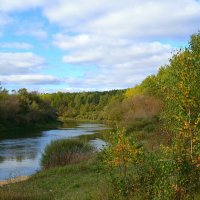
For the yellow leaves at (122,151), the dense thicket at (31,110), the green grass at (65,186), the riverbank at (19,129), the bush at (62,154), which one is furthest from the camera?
the dense thicket at (31,110)

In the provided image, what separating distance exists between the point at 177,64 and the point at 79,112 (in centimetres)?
13029

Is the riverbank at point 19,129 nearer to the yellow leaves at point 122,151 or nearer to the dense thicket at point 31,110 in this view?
the dense thicket at point 31,110

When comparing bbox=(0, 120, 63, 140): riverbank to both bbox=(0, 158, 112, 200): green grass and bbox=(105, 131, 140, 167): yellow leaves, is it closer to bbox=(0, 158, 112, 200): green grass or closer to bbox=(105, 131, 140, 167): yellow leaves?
bbox=(0, 158, 112, 200): green grass

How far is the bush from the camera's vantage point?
22141mm

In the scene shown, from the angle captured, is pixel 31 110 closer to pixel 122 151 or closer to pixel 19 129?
pixel 19 129

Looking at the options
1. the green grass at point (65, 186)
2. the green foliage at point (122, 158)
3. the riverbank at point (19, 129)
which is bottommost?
the riverbank at point (19, 129)

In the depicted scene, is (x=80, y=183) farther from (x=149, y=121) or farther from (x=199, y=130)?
(x=149, y=121)

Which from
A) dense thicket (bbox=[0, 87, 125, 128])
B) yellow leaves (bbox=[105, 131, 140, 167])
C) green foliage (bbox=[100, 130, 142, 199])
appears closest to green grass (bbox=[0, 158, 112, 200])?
green foliage (bbox=[100, 130, 142, 199])

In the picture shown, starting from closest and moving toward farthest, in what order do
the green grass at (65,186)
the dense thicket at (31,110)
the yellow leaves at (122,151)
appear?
1. the yellow leaves at (122,151)
2. the green grass at (65,186)
3. the dense thicket at (31,110)

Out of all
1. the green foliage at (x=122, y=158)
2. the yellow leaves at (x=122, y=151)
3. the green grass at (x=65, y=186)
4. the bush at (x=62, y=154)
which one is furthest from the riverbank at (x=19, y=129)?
the yellow leaves at (x=122, y=151)

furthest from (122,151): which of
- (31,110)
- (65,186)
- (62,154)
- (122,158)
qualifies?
(31,110)

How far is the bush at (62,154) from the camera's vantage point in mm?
22141

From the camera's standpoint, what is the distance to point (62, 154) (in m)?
22.6

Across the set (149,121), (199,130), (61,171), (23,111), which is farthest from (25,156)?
(23,111)
